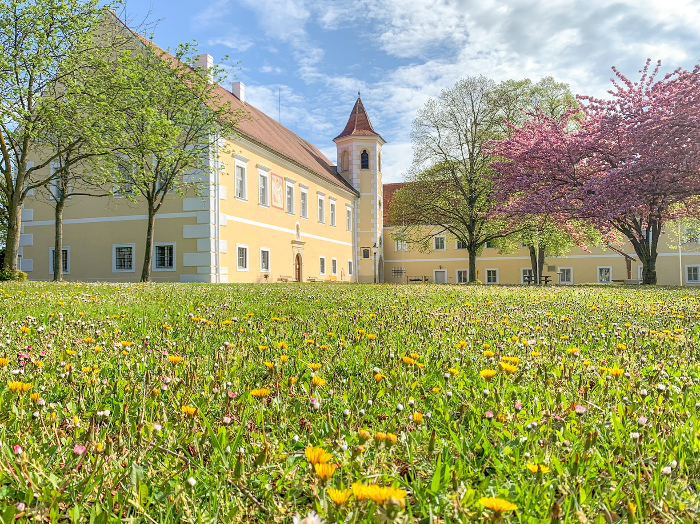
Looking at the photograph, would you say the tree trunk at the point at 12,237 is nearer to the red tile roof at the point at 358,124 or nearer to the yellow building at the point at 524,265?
the red tile roof at the point at 358,124

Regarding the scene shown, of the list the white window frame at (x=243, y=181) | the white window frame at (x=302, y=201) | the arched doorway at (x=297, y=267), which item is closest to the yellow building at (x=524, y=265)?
the white window frame at (x=302, y=201)

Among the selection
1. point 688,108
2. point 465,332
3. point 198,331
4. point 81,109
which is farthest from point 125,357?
point 688,108

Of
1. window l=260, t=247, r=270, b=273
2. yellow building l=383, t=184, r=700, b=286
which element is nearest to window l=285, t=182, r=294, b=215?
window l=260, t=247, r=270, b=273

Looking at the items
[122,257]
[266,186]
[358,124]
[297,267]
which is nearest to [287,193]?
[266,186]

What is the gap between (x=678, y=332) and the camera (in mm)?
4879

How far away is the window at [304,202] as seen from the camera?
34.0 metres

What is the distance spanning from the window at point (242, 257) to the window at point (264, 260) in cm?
156

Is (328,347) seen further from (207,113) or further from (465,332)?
(207,113)

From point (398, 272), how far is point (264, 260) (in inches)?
956

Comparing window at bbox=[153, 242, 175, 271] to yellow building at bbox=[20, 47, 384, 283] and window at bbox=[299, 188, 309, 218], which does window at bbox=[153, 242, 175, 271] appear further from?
window at bbox=[299, 188, 309, 218]

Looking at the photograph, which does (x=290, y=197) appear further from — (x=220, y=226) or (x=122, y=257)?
(x=122, y=257)

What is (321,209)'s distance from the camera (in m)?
37.3

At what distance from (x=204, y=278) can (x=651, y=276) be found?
822 inches

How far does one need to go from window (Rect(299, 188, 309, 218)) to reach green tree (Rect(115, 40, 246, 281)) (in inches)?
378
